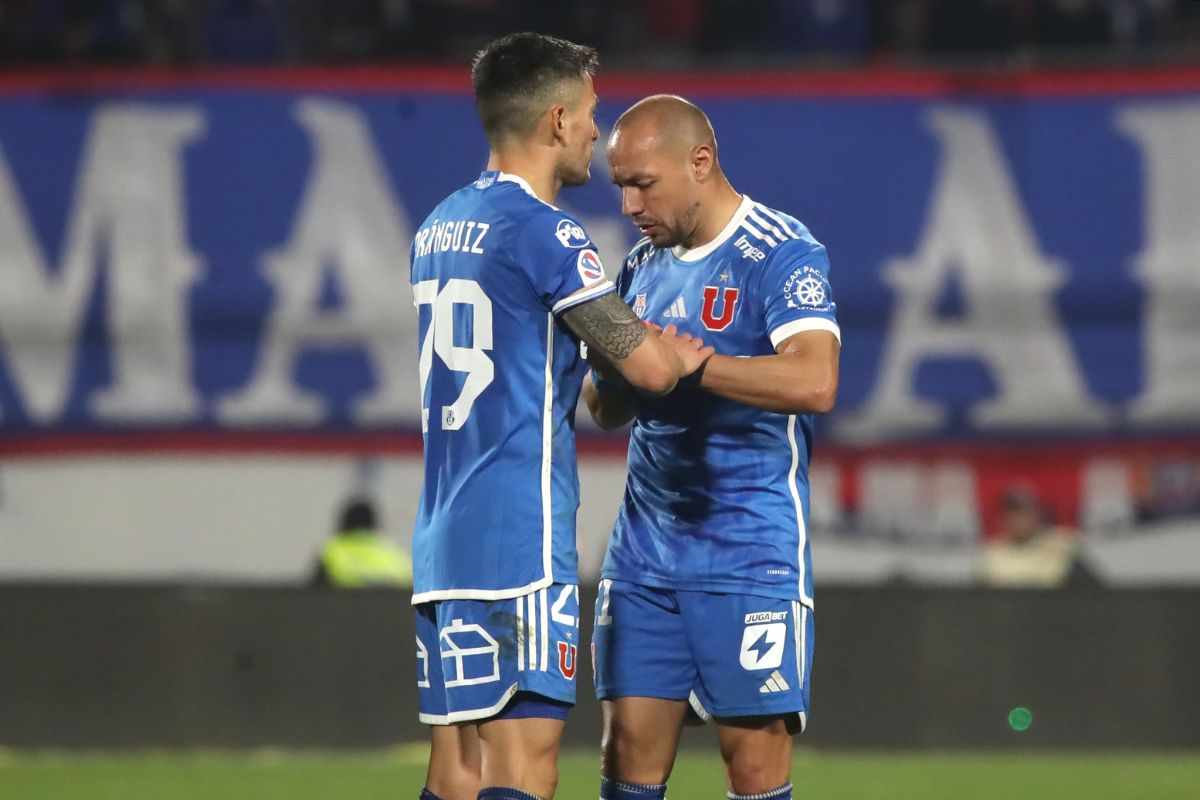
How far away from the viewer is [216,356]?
1027 centimetres

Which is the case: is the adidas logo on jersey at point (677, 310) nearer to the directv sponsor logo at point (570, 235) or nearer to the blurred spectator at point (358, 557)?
the directv sponsor logo at point (570, 235)

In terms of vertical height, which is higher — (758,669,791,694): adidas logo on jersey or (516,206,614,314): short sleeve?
(516,206,614,314): short sleeve

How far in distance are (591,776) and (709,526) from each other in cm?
409

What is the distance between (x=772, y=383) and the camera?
3906 millimetres

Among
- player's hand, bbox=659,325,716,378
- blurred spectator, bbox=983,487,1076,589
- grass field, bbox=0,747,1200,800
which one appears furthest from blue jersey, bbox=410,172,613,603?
blurred spectator, bbox=983,487,1076,589

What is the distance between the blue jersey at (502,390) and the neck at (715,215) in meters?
0.66

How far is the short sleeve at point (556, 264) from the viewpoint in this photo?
144 inches

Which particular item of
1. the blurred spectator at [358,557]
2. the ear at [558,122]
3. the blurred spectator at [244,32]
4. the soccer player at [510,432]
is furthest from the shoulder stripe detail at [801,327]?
the blurred spectator at [244,32]

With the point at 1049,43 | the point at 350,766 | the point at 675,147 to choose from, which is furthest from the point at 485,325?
the point at 1049,43

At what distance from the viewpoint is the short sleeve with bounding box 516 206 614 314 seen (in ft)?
12.0

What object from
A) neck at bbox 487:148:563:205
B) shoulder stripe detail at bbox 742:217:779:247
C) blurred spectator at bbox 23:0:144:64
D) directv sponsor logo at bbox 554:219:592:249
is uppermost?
blurred spectator at bbox 23:0:144:64

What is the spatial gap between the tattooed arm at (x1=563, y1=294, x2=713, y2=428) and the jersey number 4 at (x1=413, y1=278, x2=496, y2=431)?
180 mm

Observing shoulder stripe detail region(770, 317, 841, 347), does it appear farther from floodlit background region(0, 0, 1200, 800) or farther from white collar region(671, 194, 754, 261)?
floodlit background region(0, 0, 1200, 800)

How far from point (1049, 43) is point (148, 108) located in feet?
17.6
